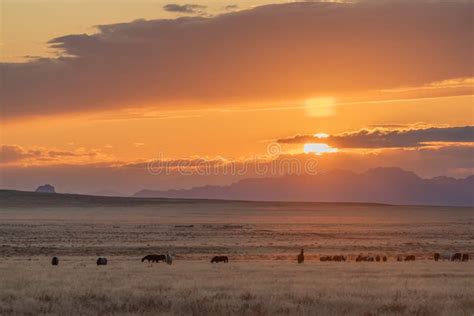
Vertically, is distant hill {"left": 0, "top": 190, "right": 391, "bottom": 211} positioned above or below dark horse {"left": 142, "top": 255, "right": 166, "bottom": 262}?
above

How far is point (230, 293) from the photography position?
71.8 feet

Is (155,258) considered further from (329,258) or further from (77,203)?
(77,203)

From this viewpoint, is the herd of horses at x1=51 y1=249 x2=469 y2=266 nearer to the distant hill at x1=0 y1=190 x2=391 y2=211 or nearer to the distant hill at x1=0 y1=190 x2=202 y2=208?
the distant hill at x1=0 y1=190 x2=391 y2=211

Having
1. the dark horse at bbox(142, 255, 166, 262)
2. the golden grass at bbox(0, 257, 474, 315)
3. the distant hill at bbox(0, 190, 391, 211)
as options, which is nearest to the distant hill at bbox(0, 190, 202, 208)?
the distant hill at bbox(0, 190, 391, 211)

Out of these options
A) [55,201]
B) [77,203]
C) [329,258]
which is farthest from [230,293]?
[55,201]

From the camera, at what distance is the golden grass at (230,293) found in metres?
19.6

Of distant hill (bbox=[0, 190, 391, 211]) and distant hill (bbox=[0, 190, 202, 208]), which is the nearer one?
distant hill (bbox=[0, 190, 391, 211])

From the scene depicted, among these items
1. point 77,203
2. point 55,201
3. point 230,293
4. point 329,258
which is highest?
point 55,201

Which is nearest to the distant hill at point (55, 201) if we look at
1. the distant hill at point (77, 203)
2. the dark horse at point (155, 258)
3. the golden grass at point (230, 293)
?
the distant hill at point (77, 203)

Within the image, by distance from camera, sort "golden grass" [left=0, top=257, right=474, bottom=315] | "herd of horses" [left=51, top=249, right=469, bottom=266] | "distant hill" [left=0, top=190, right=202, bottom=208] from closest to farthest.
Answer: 1. "golden grass" [left=0, top=257, right=474, bottom=315]
2. "herd of horses" [left=51, top=249, right=469, bottom=266]
3. "distant hill" [left=0, top=190, right=202, bottom=208]

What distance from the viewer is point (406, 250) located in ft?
182

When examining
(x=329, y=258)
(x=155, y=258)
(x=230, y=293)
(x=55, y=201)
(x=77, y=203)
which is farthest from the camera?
(x=55, y=201)

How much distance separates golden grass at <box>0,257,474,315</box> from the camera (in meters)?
19.6

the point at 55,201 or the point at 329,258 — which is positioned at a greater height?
the point at 55,201
